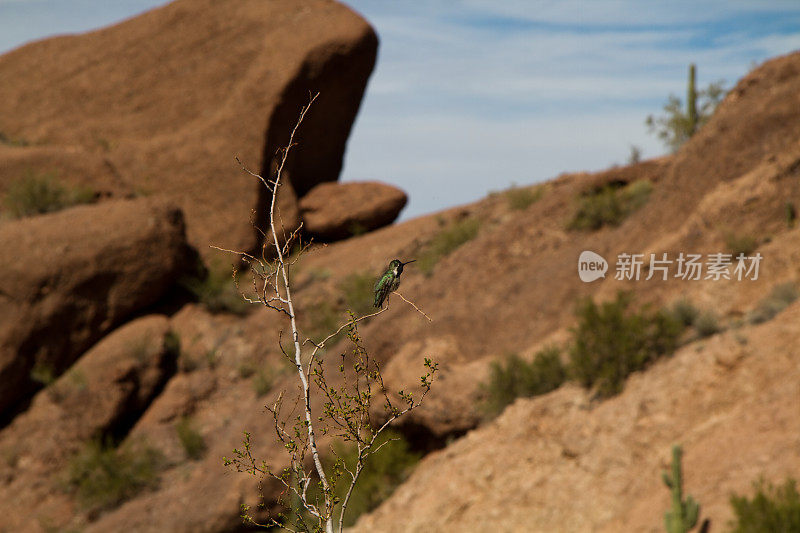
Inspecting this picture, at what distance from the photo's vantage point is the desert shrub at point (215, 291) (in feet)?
61.9

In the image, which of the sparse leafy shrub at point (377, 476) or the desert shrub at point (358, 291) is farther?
the desert shrub at point (358, 291)

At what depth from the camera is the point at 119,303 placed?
694 inches

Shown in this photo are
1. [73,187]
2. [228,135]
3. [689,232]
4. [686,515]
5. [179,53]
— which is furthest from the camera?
[179,53]

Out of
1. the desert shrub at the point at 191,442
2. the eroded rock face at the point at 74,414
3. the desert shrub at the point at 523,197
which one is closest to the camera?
the eroded rock face at the point at 74,414

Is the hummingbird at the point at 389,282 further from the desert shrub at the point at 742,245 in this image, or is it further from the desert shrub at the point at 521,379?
the desert shrub at the point at 742,245

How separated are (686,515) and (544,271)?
6.94 meters

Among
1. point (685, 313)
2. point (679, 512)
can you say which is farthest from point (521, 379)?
point (679, 512)

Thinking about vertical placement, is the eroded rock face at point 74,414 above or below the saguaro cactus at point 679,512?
below

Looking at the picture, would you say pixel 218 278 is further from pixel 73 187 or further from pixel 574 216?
pixel 574 216

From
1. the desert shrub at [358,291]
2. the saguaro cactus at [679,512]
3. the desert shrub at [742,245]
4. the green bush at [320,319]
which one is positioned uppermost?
the desert shrub at [742,245]

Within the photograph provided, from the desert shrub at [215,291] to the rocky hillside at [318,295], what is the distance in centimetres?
9

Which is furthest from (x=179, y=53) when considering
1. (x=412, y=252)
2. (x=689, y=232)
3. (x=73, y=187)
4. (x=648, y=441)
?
(x=648, y=441)

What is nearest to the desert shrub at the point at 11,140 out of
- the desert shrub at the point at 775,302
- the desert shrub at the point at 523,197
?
the desert shrub at the point at 523,197

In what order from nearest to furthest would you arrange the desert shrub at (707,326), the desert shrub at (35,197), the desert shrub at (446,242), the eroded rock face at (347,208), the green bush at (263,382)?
the desert shrub at (707,326), the green bush at (263,382), the desert shrub at (446,242), the desert shrub at (35,197), the eroded rock face at (347,208)
